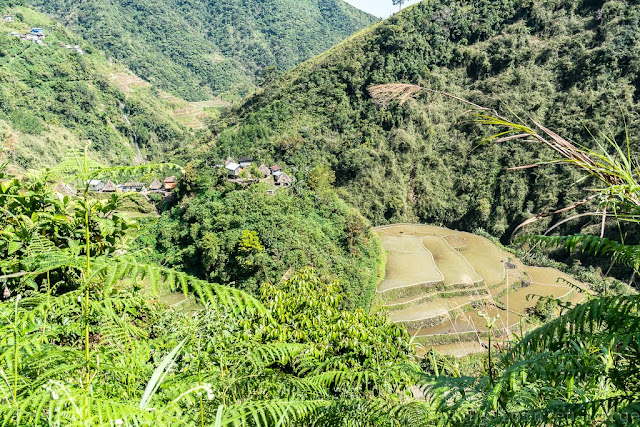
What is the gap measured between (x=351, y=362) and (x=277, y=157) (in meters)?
27.1

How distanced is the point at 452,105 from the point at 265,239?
98.0ft

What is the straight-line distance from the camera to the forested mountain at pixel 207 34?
83.8 m

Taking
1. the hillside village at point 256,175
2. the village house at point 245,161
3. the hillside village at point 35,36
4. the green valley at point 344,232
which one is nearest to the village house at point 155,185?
Result: the green valley at point 344,232

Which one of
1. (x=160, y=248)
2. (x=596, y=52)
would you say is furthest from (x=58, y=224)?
(x=596, y=52)

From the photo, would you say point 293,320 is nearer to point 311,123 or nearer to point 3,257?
point 3,257

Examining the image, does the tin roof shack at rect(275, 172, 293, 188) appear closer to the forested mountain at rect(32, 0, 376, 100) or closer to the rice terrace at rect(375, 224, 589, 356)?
the rice terrace at rect(375, 224, 589, 356)

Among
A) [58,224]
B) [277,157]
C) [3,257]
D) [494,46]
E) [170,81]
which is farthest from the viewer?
[170,81]

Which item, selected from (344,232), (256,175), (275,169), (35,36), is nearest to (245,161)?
(275,169)

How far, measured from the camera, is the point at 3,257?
7.68 ft

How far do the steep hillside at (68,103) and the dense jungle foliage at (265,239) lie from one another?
27764 millimetres

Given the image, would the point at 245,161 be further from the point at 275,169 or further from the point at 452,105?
the point at 452,105

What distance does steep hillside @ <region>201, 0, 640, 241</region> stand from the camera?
31.9 metres

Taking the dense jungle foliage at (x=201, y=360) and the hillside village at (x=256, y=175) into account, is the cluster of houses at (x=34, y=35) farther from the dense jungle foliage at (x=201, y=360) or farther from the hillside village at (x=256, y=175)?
the dense jungle foliage at (x=201, y=360)

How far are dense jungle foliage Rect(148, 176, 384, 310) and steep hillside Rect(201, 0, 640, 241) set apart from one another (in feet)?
29.9
